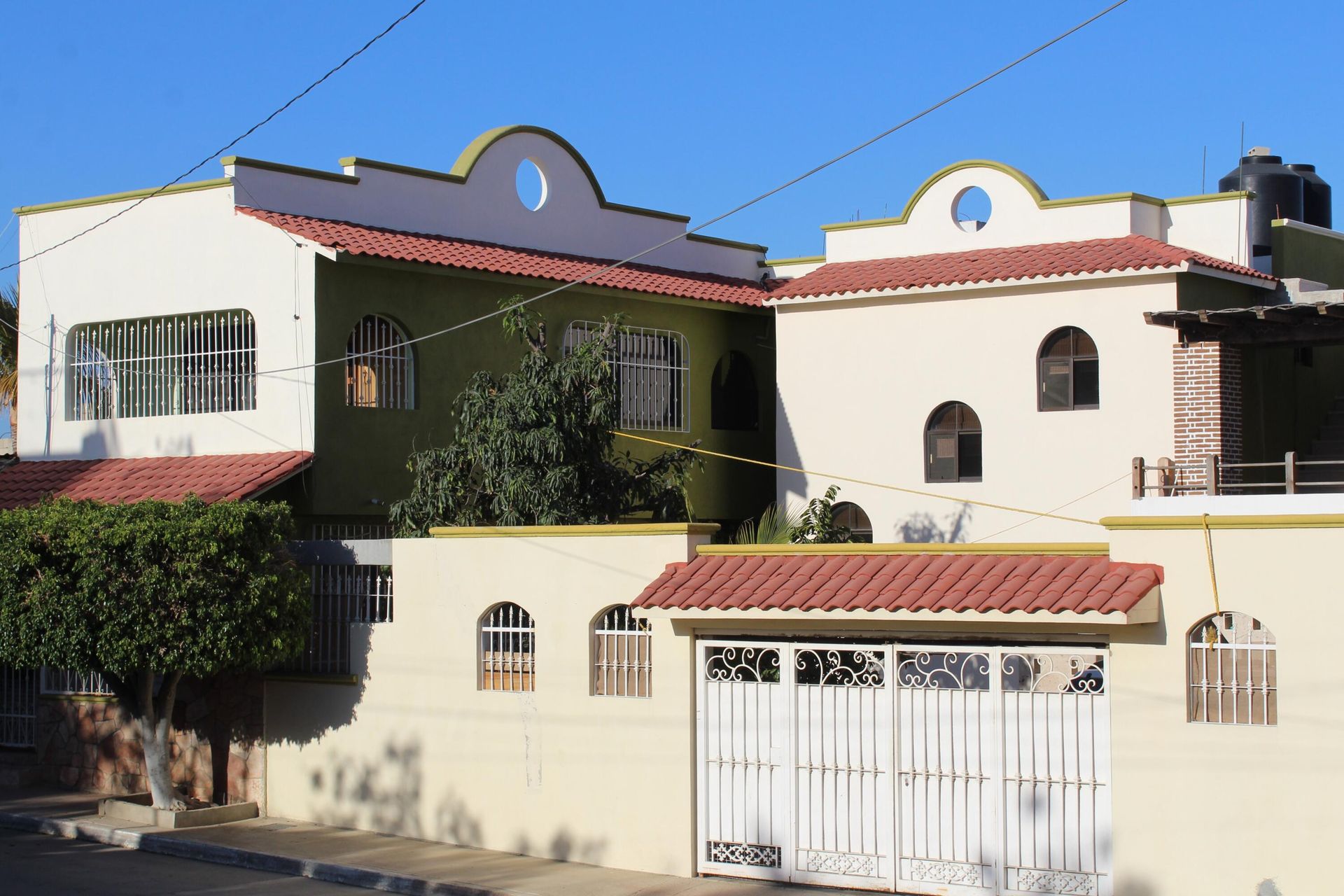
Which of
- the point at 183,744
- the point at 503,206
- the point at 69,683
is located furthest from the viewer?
the point at 503,206

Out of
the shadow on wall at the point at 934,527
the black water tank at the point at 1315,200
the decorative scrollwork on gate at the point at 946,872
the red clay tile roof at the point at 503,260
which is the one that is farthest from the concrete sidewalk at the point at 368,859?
the black water tank at the point at 1315,200

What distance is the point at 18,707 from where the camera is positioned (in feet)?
62.2

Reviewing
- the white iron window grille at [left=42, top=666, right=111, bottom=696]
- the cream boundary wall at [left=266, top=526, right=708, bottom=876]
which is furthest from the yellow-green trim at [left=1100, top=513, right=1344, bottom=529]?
the white iron window grille at [left=42, top=666, right=111, bottom=696]

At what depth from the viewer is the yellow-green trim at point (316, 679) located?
15.4m

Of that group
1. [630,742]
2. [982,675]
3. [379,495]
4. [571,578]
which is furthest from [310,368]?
[982,675]

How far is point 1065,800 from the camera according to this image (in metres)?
11.5

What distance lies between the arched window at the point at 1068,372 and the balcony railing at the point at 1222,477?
4.18 feet

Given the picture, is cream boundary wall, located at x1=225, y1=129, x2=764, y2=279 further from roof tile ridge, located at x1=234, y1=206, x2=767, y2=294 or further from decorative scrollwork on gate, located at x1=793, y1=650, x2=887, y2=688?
decorative scrollwork on gate, located at x1=793, y1=650, x2=887, y2=688

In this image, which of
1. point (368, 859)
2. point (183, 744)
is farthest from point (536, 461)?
point (183, 744)

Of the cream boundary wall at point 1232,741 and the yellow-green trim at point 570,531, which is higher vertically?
the yellow-green trim at point 570,531

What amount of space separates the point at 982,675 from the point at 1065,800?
1104mm

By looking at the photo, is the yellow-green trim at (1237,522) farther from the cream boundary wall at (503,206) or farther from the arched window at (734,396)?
the arched window at (734,396)

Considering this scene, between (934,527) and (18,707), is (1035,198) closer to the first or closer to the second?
(934,527)

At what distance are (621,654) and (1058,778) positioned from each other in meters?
3.90
